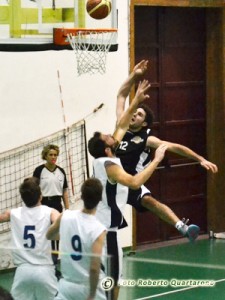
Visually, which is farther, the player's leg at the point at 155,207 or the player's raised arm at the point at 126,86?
the player's leg at the point at 155,207

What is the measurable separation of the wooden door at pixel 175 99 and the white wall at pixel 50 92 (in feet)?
2.72

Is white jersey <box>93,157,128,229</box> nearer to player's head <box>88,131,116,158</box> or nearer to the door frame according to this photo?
player's head <box>88,131,116,158</box>

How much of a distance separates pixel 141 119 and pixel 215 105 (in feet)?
14.9

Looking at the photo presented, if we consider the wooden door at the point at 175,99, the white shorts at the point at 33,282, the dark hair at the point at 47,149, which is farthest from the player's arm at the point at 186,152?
the wooden door at the point at 175,99

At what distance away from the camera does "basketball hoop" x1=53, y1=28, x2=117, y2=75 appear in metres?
12.1

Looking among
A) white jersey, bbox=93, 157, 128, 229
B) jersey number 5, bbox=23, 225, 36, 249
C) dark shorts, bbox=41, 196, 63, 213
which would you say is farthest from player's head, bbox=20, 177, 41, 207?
dark shorts, bbox=41, 196, 63, 213

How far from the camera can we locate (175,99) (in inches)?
592

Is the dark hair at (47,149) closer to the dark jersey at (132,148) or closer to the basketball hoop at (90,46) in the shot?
the basketball hoop at (90,46)

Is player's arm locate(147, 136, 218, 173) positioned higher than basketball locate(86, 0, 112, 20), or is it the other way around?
basketball locate(86, 0, 112, 20)

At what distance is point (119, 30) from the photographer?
44.8 ft

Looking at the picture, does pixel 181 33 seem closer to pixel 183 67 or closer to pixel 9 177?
pixel 183 67

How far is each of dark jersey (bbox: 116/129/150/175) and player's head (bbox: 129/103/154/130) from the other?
10 centimetres

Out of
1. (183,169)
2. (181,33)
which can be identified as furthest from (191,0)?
(183,169)

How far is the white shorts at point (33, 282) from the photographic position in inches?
307
